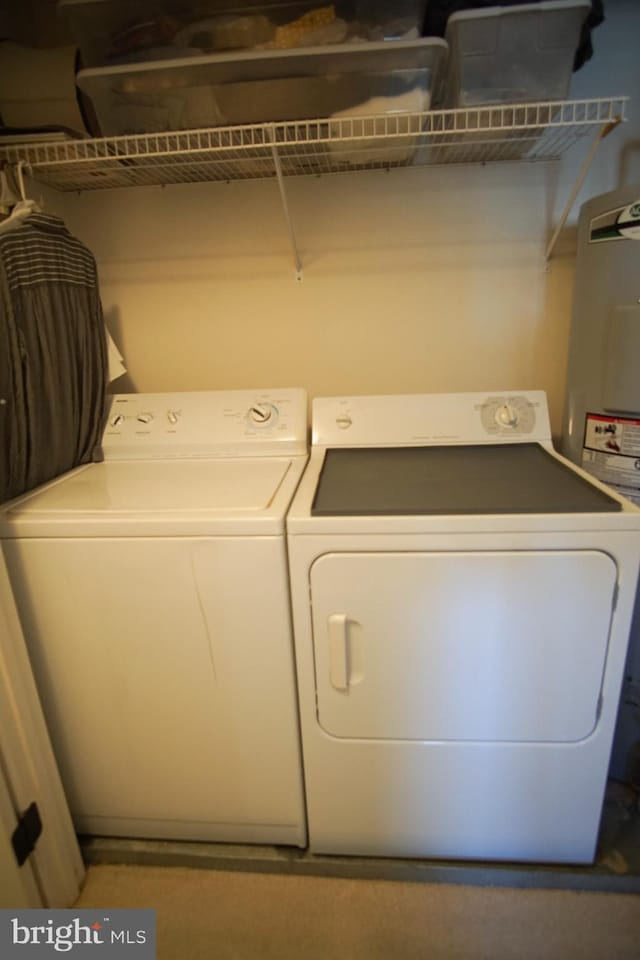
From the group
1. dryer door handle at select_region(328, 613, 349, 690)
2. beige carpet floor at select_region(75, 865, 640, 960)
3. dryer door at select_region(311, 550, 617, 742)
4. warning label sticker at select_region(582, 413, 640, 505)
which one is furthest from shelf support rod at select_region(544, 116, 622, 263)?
beige carpet floor at select_region(75, 865, 640, 960)

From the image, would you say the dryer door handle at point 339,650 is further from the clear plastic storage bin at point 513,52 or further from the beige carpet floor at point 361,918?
the clear plastic storage bin at point 513,52

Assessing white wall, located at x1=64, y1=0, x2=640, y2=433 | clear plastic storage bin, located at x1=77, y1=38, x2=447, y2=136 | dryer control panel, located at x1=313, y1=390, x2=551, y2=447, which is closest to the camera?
clear plastic storage bin, located at x1=77, y1=38, x2=447, y2=136

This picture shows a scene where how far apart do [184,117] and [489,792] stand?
1810mm

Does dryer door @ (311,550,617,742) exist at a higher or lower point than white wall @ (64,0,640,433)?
lower

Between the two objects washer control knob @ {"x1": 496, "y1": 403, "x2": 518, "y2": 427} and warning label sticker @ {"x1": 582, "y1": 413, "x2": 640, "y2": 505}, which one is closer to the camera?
warning label sticker @ {"x1": 582, "y1": 413, "x2": 640, "y2": 505}

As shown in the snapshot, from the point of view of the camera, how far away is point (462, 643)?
1.07 m

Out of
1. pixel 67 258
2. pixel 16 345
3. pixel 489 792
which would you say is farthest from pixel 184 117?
pixel 489 792

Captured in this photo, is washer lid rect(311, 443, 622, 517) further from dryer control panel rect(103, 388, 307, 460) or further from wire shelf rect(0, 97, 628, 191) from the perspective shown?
wire shelf rect(0, 97, 628, 191)

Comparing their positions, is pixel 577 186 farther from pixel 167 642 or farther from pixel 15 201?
pixel 167 642

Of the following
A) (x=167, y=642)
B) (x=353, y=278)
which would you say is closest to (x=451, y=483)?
(x=167, y=642)

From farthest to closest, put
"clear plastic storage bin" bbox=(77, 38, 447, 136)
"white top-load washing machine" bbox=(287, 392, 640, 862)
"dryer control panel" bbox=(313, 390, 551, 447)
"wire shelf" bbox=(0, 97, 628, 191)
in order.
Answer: "dryer control panel" bbox=(313, 390, 551, 447) → "wire shelf" bbox=(0, 97, 628, 191) → "clear plastic storage bin" bbox=(77, 38, 447, 136) → "white top-load washing machine" bbox=(287, 392, 640, 862)

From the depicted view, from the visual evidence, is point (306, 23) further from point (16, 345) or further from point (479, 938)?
point (479, 938)

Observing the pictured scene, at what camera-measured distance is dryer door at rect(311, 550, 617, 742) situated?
1019 mm

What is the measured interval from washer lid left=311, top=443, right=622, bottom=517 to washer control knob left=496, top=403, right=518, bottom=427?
0.23 ft
